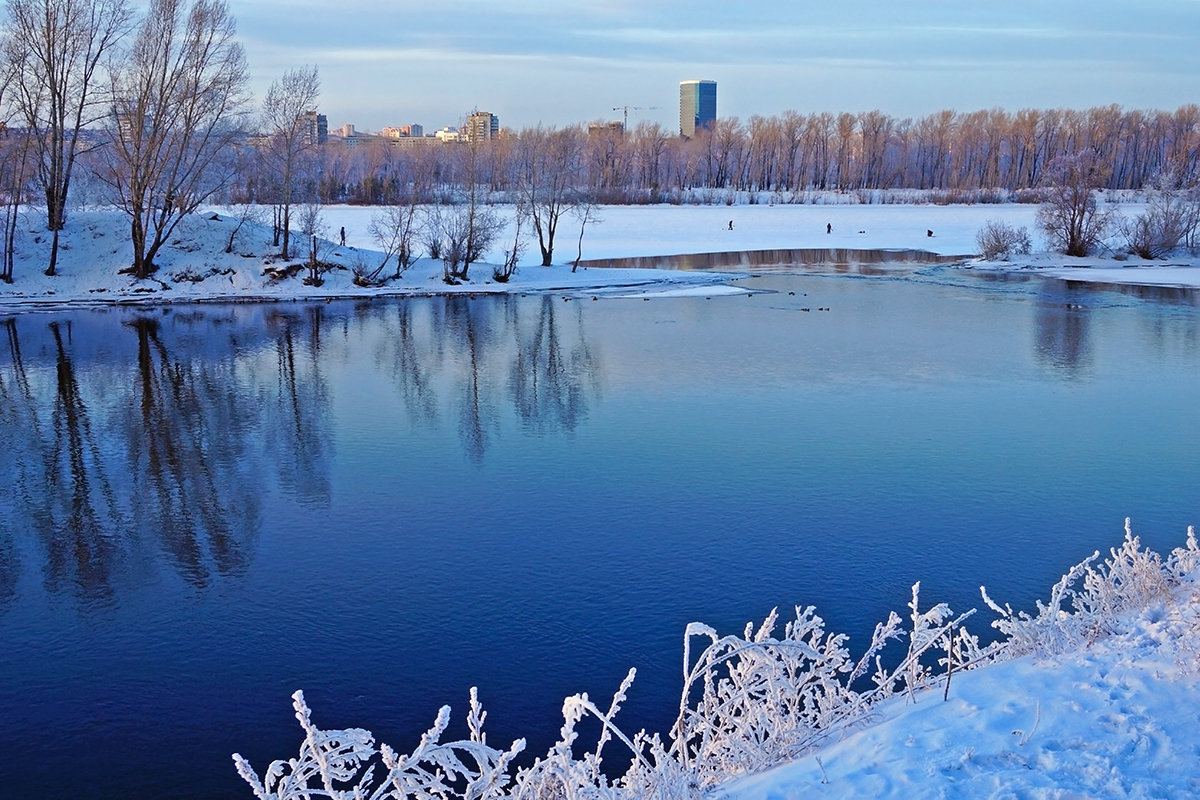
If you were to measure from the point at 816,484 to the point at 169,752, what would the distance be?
285 inches

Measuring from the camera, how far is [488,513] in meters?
10.6

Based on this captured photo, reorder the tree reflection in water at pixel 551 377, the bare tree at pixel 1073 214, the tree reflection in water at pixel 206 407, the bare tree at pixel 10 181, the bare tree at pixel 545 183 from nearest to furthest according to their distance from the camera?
the tree reflection in water at pixel 206 407 < the tree reflection in water at pixel 551 377 < the bare tree at pixel 10 181 < the bare tree at pixel 545 183 < the bare tree at pixel 1073 214

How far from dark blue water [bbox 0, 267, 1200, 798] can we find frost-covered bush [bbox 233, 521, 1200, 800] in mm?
797

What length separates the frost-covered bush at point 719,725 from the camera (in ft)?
13.1

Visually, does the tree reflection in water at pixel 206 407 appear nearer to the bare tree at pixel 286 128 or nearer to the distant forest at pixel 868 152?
the bare tree at pixel 286 128

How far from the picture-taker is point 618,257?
46.7m

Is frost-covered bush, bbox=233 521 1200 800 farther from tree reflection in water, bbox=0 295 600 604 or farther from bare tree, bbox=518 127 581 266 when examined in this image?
bare tree, bbox=518 127 581 266

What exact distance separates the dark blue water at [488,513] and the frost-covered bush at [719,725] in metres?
0.80

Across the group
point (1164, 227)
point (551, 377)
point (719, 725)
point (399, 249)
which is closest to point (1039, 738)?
point (719, 725)

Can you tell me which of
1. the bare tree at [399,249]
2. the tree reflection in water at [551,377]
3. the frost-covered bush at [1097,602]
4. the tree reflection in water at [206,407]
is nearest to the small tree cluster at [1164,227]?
the tree reflection in water at [206,407]

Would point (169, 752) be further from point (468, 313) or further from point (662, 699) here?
point (468, 313)

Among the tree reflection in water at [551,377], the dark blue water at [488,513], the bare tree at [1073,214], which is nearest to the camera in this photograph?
the dark blue water at [488,513]

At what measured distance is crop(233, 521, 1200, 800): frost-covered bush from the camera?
13.1ft

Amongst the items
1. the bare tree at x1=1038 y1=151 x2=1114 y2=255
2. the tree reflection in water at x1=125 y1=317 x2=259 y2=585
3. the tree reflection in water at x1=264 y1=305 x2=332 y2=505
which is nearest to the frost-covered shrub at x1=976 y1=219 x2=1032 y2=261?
the bare tree at x1=1038 y1=151 x2=1114 y2=255
